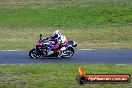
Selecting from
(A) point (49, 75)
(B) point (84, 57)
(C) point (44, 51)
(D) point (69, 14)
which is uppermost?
(D) point (69, 14)

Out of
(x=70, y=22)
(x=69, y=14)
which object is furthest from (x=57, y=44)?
(x=69, y=14)

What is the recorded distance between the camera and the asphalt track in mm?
23703

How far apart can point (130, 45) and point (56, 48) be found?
6821 mm

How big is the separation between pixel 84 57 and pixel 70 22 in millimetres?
16664

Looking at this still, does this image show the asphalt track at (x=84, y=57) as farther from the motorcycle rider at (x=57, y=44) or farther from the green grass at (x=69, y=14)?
the green grass at (x=69, y=14)

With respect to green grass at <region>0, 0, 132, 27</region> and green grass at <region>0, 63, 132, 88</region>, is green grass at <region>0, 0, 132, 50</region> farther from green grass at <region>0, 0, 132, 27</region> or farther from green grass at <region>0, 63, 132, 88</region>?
green grass at <region>0, 63, 132, 88</region>

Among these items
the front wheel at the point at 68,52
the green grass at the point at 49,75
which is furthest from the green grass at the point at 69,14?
the green grass at the point at 49,75

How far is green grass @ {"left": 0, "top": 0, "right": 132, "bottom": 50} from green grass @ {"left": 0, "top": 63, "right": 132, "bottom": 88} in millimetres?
7352

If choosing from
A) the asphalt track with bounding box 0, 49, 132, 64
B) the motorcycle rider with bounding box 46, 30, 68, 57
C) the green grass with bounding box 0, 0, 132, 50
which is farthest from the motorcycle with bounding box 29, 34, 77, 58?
the green grass with bounding box 0, 0, 132, 50

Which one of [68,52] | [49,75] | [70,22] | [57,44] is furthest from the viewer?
[70,22]

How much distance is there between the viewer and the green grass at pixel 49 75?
1695cm

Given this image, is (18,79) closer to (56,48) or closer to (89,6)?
(56,48)

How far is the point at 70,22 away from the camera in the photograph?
41344mm

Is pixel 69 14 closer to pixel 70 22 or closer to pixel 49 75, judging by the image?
pixel 70 22
